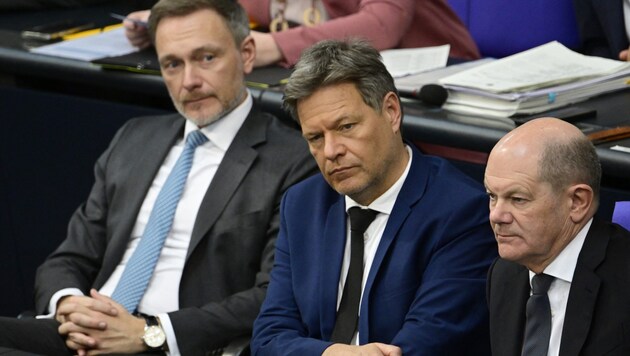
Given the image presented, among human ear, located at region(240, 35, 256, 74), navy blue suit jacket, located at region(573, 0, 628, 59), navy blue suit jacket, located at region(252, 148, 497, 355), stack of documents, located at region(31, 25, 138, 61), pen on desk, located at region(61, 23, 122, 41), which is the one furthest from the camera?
pen on desk, located at region(61, 23, 122, 41)

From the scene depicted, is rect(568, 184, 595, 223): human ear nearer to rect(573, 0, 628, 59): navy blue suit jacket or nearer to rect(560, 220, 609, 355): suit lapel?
rect(560, 220, 609, 355): suit lapel

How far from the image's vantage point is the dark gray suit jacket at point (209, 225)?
3.47 metres

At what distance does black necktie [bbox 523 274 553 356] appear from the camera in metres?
2.68

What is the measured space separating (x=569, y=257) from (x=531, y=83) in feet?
3.32

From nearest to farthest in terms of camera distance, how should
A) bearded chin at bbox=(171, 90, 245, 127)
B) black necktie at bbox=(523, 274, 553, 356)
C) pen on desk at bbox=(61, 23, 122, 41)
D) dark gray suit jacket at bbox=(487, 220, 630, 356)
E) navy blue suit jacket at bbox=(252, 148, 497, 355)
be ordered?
dark gray suit jacket at bbox=(487, 220, 630, 356), black necktie at bbox=(523, 274, 553, 356), navy blue suit jacket at bbox=(252, 148, 497, 355), bearded chin at bbox=(171, 90, 245, 127), pen on desk at bbox=(61, 23, 122, 41)

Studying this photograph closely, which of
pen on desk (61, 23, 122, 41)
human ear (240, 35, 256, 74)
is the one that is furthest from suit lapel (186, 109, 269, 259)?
pen on desk (61, 23, 122, 41)

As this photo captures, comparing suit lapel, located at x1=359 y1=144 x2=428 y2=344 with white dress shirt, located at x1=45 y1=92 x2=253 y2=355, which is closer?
suit lapel, located at x1=359 y1=144 x2=428 y2=344

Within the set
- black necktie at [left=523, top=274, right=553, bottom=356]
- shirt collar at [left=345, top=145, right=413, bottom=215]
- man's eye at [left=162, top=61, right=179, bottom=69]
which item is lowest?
black necktie at [left=523, top=274, right=553, bottom=356]

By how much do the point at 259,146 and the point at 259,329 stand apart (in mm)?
636

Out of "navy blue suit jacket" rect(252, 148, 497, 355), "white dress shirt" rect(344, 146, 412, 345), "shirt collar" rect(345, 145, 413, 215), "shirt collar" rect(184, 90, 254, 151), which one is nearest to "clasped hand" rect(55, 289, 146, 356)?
"navy blue suit jacket" rect(252, 148, 497, 355)

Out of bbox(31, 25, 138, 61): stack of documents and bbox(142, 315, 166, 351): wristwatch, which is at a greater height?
bbox(31, 25, 138, 61): stack of documents

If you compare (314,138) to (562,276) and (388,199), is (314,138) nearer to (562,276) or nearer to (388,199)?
(388,199)

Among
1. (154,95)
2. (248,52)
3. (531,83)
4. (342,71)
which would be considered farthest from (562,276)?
(154,95)

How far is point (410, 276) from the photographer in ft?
9.97
